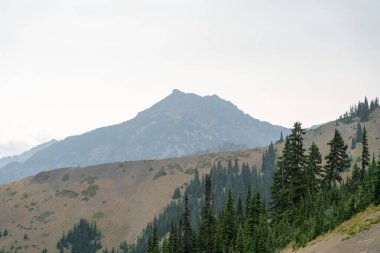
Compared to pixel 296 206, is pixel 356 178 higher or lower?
higher

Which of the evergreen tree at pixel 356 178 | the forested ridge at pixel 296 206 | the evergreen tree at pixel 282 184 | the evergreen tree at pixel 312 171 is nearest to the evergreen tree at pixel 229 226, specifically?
the forested ridge at pixel 296 206

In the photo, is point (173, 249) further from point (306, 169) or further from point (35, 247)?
point (35, 247)

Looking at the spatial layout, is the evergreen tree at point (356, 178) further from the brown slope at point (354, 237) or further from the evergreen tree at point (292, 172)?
the brown slope at point (354, 237)

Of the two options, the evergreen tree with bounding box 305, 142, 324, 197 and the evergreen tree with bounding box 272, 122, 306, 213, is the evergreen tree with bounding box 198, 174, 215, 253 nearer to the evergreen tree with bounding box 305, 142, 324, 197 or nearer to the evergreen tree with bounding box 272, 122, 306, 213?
the evergreen tree with bounding box 272, 122, 306, 213

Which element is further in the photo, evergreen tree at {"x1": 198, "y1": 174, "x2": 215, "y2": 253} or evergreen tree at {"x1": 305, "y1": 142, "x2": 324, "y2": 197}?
evergreen tree at {"x1": 198, "y1": 174, "x2": 215, "y2": 253}

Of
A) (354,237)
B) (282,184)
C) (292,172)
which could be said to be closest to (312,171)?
(292,172)

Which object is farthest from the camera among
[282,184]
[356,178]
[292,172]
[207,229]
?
[207,229]

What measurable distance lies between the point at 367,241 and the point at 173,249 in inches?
2093

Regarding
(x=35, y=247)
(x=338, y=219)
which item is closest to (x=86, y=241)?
(x=35, y=247)

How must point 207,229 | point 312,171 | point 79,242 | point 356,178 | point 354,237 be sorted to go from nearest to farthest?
point 354,237 < point 312,171 < point 356,178 < point 207,229 < point 79,242

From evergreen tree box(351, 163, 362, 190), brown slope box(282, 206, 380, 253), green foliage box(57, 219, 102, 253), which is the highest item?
evergreen tree box(351, 163, 362, 190)

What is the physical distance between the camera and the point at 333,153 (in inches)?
2514

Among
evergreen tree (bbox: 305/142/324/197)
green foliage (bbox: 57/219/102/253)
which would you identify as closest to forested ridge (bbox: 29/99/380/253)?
evergreen tree (bbox: 305/142/324/197)

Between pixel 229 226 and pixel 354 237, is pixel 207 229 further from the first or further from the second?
pixel 354 237
